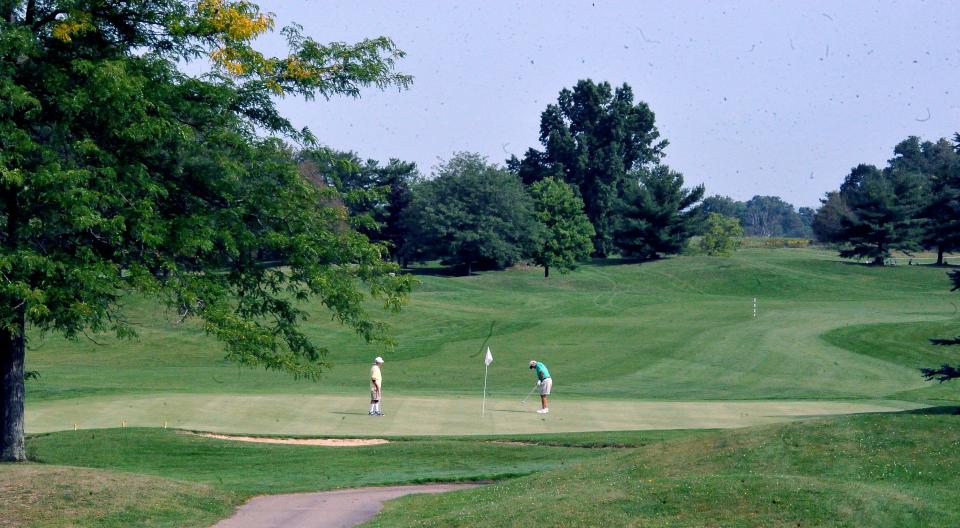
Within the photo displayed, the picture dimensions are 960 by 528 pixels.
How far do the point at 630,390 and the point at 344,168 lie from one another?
61.6 ft

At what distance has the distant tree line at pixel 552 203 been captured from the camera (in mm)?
93312

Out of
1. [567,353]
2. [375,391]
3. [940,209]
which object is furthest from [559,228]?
[375,391]

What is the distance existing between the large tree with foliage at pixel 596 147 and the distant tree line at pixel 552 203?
121mm

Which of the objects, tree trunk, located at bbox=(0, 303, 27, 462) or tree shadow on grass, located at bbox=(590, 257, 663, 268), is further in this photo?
tree shadow on grass, located at bbox=(590, 257, 663, 268)

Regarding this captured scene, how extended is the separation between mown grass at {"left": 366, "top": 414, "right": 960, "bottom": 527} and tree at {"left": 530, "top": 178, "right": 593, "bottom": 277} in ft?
258

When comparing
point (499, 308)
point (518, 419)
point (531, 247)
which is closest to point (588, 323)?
point (499, 308)

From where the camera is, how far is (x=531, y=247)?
312 feet

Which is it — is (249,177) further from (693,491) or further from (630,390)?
Result: (630,390)

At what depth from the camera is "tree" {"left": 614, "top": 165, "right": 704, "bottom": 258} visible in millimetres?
99312

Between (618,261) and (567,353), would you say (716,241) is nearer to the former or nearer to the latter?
(618,261)

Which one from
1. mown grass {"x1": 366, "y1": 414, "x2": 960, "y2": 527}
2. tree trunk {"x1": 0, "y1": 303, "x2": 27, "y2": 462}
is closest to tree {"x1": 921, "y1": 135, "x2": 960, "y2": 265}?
mown grass {"x1": 366, "y1": 414, "x2": 960, "y2": 527}

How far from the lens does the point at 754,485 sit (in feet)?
41.3

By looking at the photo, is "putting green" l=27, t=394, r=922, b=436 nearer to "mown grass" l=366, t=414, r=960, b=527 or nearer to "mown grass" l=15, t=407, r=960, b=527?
"mown grass" l=15, t=407, r=960, b=527

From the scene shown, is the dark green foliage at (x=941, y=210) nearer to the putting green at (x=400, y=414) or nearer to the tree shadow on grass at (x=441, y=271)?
the tree shadow on grass at (x=441, y=271)
